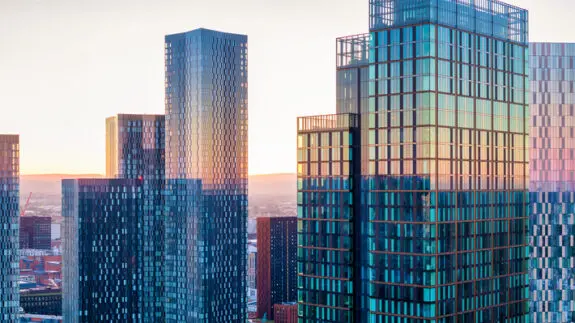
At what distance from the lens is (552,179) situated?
190125mm

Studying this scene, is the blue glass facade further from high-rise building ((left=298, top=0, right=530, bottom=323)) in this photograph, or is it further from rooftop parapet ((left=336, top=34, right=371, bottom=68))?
rooftop parapet ((left=336, top=34, right=371, bottom=68))

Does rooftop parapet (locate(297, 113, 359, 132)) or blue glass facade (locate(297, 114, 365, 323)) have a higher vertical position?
rooftop parapet (locate(297, 113, 359, 132))

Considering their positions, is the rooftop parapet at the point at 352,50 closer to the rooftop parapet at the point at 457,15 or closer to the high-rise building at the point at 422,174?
the high-rise building at the point at 422,174

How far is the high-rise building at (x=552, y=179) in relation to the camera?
19000cm

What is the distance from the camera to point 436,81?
444ft

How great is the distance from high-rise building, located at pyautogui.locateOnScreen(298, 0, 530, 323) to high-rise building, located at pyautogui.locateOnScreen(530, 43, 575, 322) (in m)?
35.6

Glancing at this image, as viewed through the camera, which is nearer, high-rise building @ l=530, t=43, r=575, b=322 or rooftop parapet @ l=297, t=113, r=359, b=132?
rooftop parapet @ l=297, t=113, r=359, b=132

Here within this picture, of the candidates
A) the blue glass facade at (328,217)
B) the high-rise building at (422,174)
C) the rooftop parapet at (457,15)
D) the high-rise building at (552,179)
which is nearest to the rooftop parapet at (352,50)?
the high-rise building at (422,174)

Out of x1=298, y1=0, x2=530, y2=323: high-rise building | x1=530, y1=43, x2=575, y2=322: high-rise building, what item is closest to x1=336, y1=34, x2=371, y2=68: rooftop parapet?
x1=298, y1=0, x2=530, y2=323: high-rise building

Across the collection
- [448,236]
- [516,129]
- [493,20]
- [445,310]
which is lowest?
[445,310]

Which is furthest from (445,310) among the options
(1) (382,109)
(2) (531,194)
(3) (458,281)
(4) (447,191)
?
(2) (531,194)

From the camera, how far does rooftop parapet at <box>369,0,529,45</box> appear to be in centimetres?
13700

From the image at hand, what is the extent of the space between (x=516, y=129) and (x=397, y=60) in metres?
27.5

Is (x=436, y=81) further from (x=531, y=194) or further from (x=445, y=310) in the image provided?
(x=531, y=194)
